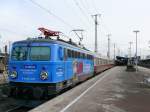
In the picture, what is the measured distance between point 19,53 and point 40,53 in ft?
3.44

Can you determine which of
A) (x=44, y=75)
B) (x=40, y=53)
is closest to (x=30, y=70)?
(x=44, y=75)

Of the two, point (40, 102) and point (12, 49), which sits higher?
point (12, 49)

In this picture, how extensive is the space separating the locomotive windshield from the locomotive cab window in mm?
333

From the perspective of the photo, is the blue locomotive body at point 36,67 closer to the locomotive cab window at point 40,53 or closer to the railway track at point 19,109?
the locomotive cab window at point 40,53

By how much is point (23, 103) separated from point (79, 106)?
2.35 m

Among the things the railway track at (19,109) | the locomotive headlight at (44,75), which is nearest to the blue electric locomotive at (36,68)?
the locomotive headlight at (44,75)

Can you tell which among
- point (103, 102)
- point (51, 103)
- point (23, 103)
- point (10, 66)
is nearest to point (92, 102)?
point (103, 102)

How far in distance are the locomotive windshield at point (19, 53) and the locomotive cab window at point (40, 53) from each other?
333 millimetres

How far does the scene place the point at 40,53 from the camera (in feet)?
46.6

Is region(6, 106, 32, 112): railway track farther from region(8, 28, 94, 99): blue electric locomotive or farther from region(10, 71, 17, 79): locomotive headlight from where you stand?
region(10, 71, 17, 79): locomotive headlight

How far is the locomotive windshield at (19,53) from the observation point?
14.4 meters

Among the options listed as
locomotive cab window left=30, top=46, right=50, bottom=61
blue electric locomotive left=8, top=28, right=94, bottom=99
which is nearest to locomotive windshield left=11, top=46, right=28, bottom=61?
blue electric locomotive left=8, top=28, right=94, bottom=99

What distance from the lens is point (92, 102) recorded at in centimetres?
1367

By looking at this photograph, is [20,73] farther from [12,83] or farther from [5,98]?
[5,98]
